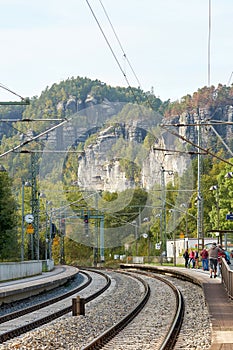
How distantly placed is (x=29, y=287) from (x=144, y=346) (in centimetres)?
1819

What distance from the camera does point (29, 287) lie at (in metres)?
35.5

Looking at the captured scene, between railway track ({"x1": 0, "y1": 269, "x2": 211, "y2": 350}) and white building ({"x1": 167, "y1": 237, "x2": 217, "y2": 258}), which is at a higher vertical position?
white building ({"x1": 167, "y1": 237, "x2": 217, "y2": 258})

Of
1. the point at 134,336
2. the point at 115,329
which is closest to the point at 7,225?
the point at 115,329

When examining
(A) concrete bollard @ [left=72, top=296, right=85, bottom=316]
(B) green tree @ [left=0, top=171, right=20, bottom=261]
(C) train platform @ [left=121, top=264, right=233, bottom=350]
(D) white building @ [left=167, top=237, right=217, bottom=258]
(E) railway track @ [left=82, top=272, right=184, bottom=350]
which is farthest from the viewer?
(B) green tree @ [left=0, top=171, right=20, bottom=261]

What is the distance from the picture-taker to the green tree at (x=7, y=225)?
87.4 meters

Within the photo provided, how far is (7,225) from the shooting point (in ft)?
293

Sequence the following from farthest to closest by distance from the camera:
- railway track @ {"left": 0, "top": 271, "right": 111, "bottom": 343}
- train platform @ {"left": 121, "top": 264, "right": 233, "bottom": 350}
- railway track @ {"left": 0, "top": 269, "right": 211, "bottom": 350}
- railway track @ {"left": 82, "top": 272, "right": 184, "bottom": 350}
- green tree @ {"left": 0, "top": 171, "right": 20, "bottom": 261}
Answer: green tree @ {"left": 0, "top": 171, "right": 20, "bottom": 261} → railway track @ {"left": 0, "top": 271, "right": 111, "bottom": 343} → railway track @ {"left": 0, "top": 269, "right": 211, "bottom": 350} → railway track @ {"left": 82, "top": 272, "right": 184, "bottom": 350} → train platform @ {"left": 121, "top": 264, "right": 233, "bottom": 350}

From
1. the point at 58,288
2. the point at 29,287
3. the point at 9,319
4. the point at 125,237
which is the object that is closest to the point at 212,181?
the point at 125,237

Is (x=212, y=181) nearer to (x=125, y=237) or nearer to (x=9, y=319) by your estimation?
(x=125, y=237)

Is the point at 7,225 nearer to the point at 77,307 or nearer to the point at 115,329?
the point at 77,307

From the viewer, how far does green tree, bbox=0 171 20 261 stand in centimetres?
8744

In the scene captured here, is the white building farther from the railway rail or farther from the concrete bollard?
the concrete bollard

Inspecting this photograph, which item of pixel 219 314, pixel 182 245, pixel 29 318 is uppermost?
pixel 182 245

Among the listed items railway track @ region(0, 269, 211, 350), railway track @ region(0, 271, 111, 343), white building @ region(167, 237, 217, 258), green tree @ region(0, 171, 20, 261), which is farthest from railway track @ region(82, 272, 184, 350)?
green tree @ region(0, 171, 20, 261)
